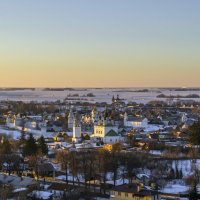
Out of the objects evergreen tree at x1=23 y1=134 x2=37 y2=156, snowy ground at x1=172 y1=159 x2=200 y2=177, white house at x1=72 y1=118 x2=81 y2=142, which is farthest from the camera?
white house at x1=72 y1=118 x2=81 y2=142

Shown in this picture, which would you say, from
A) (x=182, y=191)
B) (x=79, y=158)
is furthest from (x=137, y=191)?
(x=79, y=158)

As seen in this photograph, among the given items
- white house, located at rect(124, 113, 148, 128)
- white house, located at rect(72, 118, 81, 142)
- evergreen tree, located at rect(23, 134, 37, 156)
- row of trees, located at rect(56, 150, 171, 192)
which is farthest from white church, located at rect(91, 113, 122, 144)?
row of trees, located at rect(56, 150, 171, 192)

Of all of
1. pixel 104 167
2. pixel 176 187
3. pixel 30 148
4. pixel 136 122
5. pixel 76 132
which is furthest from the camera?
pixel 136 122

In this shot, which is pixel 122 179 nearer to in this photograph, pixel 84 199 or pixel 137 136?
pixel 84 199

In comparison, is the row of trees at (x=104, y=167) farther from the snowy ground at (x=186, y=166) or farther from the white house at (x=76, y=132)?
the white house at (x=76, y=132)

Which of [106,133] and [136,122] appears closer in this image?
[106,133]

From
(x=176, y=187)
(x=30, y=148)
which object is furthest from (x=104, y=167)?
(x=30, y=148)

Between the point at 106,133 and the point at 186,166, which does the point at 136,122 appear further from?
the point at 186,166

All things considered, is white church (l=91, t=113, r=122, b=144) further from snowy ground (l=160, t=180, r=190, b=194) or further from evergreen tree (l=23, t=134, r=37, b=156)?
snowy ground (l=160, t=180, r=190, b=194)

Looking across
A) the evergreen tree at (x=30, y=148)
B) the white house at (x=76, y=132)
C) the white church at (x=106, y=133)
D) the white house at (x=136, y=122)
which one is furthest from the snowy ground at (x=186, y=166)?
the white house at (x=136, y=122)

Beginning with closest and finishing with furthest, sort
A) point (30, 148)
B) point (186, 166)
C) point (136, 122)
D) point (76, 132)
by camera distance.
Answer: point (186, 166), point (30, 148), point (76, 132), point (136, 122)

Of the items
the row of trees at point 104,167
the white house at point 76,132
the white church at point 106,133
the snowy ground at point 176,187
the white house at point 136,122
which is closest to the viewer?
the snowy ground at point 176,187
